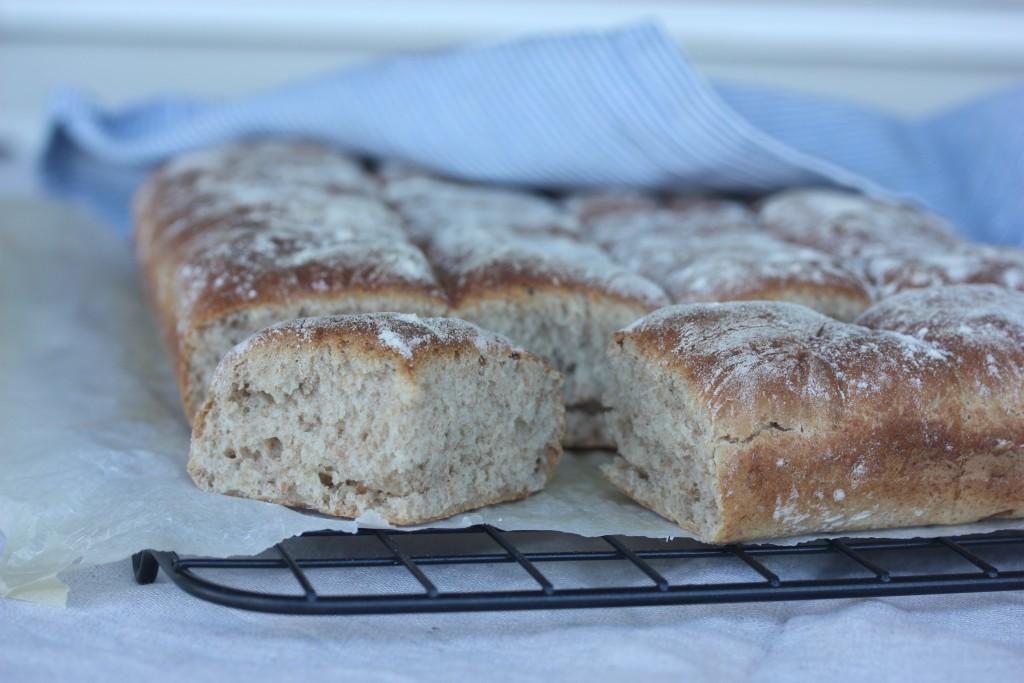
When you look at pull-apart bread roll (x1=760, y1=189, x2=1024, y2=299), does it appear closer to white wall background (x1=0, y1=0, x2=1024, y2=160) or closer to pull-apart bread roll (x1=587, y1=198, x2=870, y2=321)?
pull-apart bread roll (x1=587, y1=198, x2=870, y2=321)

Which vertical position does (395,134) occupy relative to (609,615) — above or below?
above

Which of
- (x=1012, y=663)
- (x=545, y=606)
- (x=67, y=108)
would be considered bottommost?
(x=1012, y=663)

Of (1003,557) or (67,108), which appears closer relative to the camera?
(1003,557)

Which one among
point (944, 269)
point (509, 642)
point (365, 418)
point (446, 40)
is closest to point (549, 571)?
point (509, 642)

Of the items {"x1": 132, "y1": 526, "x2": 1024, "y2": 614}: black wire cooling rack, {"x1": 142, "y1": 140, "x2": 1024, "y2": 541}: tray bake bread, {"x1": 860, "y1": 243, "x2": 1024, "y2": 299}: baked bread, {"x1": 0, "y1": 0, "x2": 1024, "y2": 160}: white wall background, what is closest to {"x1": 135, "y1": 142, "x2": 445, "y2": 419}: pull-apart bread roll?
{"x1": 142, "y1": 140, "x2": 1024, "y2": 541}: tray bake bread

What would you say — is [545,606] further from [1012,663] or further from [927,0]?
[927,0]

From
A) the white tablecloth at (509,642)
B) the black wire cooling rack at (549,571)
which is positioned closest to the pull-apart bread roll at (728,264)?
the black wire cooling rack at (549,571)

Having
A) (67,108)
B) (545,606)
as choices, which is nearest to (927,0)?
(67,108)

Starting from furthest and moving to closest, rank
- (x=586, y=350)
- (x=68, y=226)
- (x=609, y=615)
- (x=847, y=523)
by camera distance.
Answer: (x=68, y=226) → (x=586, y=350) → (x=847, y=523) → (x=609, y=615)
